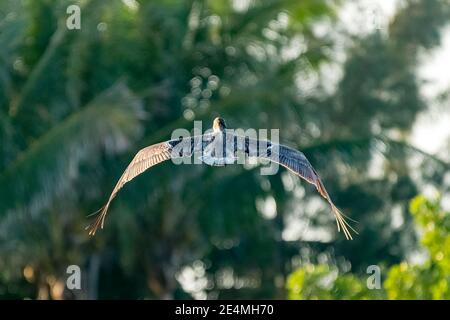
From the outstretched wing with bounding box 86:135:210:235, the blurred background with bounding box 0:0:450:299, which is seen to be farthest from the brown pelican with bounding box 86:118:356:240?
the blurred background with bounding box 0:0:450:299

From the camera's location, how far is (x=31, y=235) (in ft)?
83.4

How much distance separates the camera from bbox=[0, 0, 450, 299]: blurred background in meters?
23.0

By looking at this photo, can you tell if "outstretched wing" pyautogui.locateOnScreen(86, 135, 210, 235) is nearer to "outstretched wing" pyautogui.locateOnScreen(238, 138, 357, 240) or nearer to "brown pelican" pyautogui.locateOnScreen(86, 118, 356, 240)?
"brown pelican" pyautogui.locateOnScreen(86, 118, 356, 240)

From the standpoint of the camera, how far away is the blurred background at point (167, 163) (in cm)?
2302

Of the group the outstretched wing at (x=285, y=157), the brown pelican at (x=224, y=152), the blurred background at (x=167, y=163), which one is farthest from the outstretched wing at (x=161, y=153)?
the blurred background at (x=167, y=163)

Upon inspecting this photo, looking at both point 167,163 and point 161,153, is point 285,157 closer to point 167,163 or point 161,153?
point 161,153

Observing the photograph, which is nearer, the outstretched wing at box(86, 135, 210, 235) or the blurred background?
the outstretched wing at box(86, 135, 210, 235)

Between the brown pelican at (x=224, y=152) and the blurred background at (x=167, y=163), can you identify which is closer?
the brown pelican at (x=224, y=152)

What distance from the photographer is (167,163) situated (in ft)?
84.1

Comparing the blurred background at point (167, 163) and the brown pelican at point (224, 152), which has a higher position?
the blurred background at point (167, 163)

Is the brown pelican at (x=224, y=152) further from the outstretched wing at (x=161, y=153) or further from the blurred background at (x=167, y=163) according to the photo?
the blurred background at (x=167, y=163)

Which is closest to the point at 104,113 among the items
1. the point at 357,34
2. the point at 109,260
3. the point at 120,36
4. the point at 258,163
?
the point at 120,36

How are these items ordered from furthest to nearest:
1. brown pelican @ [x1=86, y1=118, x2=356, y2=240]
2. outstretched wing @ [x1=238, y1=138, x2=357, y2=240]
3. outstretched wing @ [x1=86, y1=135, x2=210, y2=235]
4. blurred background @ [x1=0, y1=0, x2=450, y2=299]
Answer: blurred background @ [x1=0, y1=0, x2=450, y2=299] < outstretched wing @ [x1=86, y1=135, x2=210, y2=235] < outstretched wing @ [x1=238, y1=138, x2=357, y2=240] < brown pelican @ [x1=86, y1=118, x2=356, y2=240]

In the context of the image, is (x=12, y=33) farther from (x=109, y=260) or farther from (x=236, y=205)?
(x=109, y=260)
